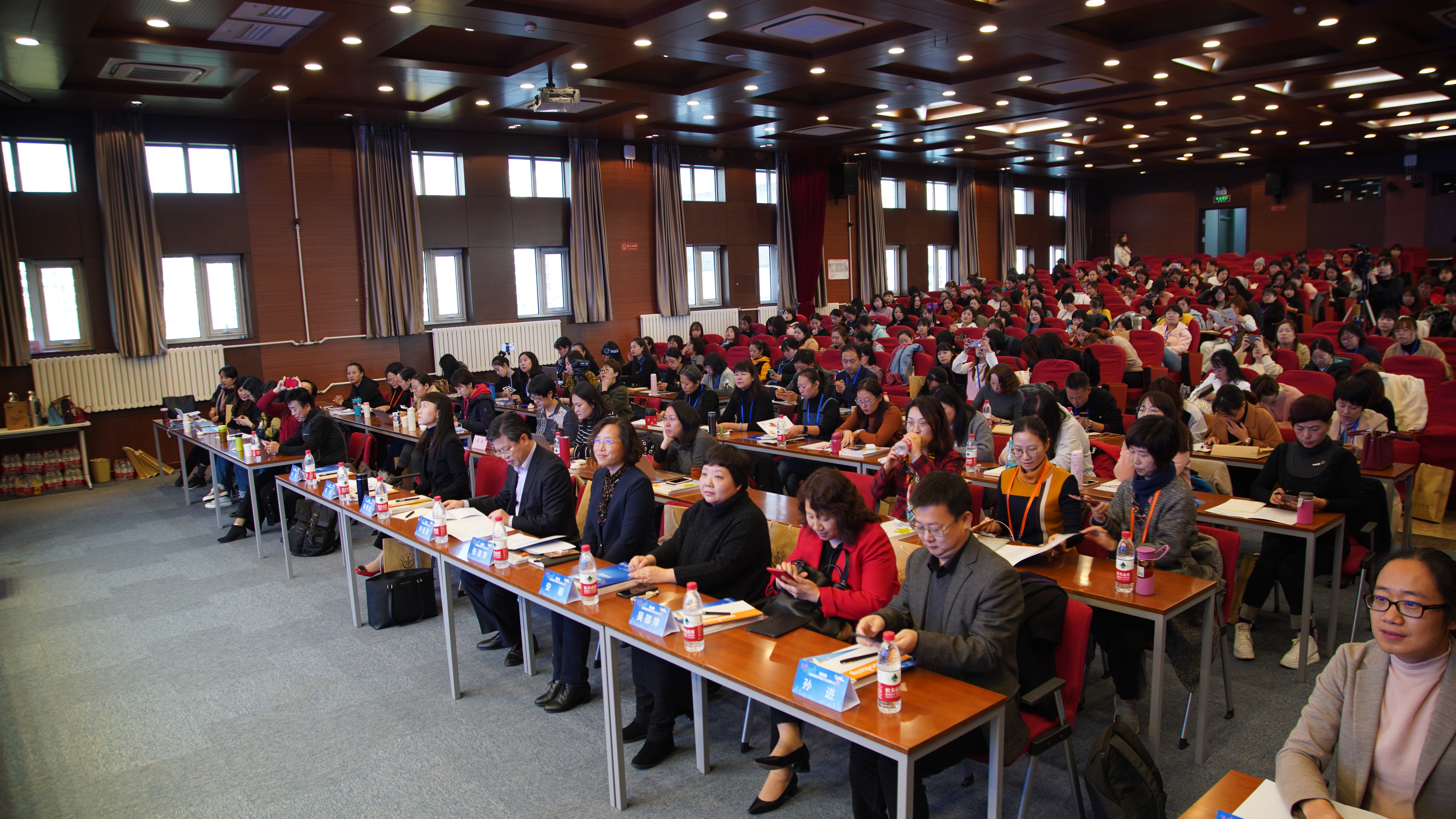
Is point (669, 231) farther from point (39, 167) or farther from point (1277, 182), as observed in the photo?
point (1277, 182)

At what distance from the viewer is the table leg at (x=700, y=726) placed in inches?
141

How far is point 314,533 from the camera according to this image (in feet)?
23.0

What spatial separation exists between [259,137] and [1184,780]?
477 inches

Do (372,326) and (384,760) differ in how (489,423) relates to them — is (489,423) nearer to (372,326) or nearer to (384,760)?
(384,760)

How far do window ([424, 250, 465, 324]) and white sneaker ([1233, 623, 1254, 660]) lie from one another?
11.3 metres

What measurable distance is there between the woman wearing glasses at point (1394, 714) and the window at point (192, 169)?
1239 centimetres

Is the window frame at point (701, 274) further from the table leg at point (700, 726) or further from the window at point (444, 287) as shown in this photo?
the table leg at point (700, 726)

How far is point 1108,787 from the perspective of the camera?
250cm

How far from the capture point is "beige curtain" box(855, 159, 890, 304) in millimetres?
18391

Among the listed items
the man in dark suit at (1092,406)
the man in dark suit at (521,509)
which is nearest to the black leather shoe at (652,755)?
the man in dark suit at (521,509)

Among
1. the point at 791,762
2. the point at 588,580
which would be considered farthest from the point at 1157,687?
the point at 588,580

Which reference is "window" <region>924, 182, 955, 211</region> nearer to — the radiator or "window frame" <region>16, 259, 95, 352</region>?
the radiator

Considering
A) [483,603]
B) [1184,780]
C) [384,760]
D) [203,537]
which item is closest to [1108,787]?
[1184,780]

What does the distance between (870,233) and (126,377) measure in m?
13.5
